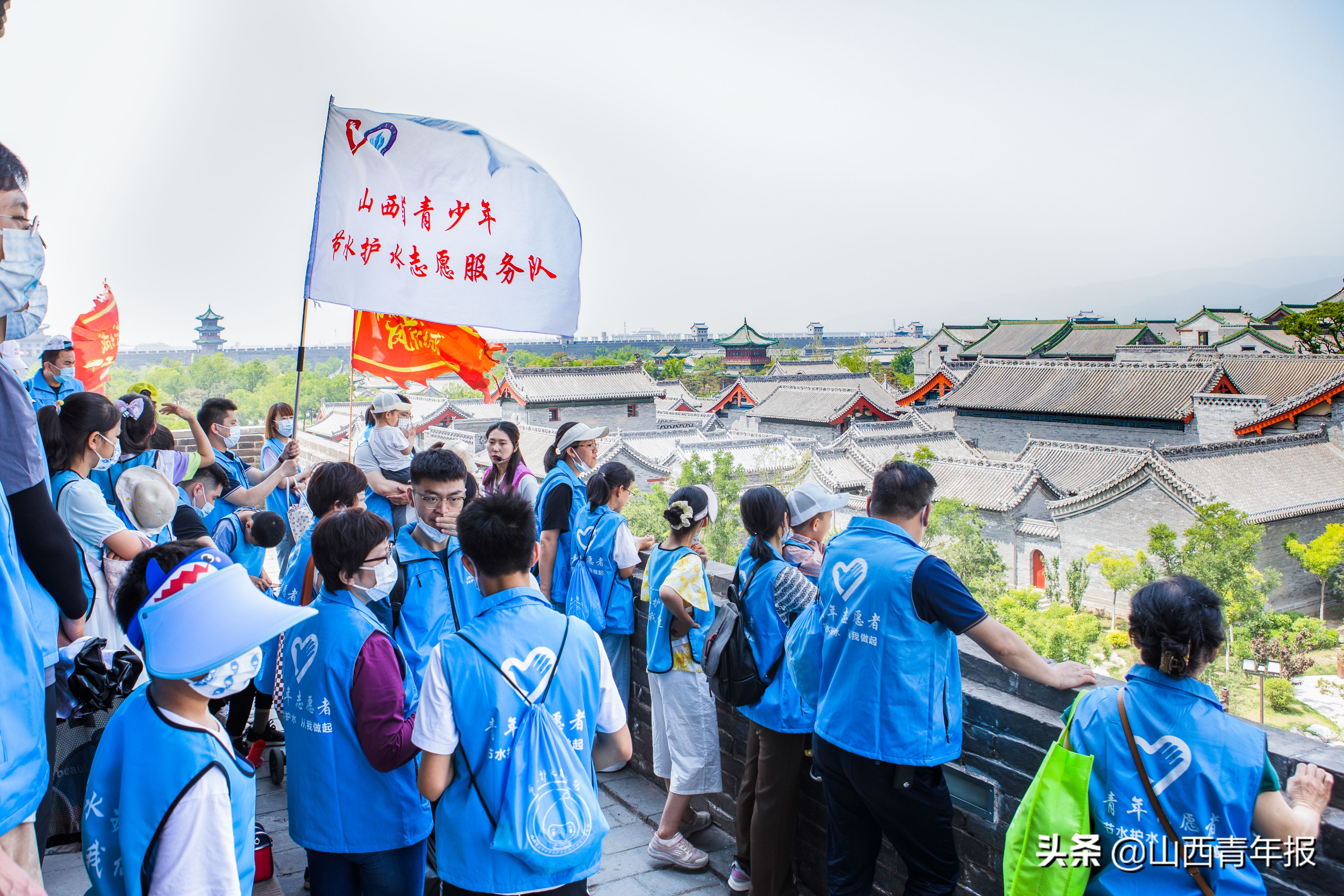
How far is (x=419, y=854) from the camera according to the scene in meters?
2.15

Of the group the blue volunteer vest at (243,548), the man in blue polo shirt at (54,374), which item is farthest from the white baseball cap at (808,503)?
the man in blue polo shirt at (54,374)

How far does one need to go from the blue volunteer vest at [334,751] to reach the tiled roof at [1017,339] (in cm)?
5288

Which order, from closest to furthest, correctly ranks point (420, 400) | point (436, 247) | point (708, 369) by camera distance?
point (436, 247), point (420, 400), point (708, 369)

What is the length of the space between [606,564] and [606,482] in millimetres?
362

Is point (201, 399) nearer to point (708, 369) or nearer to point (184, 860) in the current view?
point (708, 369)

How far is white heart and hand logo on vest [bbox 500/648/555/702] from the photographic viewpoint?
174cm

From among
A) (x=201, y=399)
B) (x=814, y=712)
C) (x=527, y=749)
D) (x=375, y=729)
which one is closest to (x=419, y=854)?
(x=375, y=729)

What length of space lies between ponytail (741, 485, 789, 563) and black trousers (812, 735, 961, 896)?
61cm

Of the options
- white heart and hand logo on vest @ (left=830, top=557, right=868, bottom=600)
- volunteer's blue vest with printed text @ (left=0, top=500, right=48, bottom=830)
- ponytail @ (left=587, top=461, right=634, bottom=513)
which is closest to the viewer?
volunteer's blue vest with printed text @ (left=0, top=500, right=48, bottom=830)

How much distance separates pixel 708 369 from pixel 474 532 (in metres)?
67.8

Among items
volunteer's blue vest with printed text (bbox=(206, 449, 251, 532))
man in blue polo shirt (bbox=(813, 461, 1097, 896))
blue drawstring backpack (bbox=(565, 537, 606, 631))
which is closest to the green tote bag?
man in blue polo shirt (bbox=(813, 461, 1097, 896))

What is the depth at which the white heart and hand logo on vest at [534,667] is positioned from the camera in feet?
5.72

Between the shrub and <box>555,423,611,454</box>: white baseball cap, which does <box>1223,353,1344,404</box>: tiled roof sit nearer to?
the shrub

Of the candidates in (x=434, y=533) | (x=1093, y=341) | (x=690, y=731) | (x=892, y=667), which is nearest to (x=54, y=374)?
(x=434, y=533)
